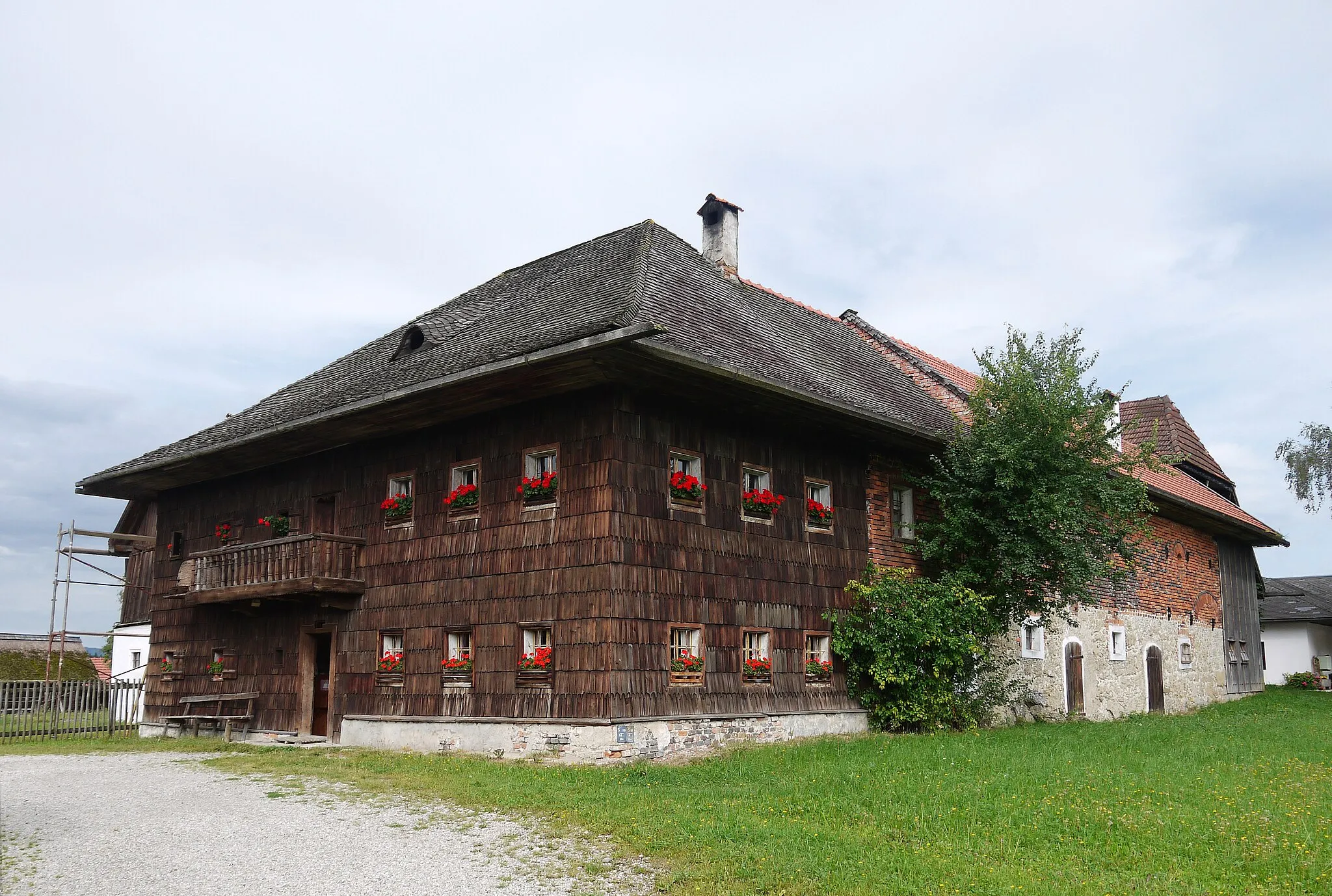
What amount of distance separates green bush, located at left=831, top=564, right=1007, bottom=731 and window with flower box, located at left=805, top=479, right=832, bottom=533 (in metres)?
1.10

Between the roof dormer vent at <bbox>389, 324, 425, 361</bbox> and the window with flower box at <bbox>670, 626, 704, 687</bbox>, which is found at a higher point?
the roof dormer vent at <bbox>389, 324, 425, 361</bbox>

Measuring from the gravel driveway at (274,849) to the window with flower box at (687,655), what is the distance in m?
4.44

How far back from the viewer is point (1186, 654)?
28.0 metres

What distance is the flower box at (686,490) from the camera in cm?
1484

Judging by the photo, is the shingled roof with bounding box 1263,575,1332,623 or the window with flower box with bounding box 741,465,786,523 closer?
the window with flower box with bounding box 741,465,786,523

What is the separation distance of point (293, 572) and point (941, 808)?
1146cm

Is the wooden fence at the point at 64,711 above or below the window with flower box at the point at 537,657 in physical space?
below

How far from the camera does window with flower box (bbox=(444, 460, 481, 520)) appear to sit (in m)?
15.9

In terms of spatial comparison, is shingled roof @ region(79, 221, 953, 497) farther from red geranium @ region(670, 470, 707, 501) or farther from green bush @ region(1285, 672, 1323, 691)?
green bush @ region(1285, 672, 1323, 691)

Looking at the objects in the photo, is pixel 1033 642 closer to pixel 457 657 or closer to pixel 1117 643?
pixel 1117 643

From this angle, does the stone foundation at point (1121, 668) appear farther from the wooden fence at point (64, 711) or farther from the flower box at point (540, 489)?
the wooden fence at point (64, 711)

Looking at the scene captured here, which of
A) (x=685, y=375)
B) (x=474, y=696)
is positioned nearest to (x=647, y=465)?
(x=685, y=375)

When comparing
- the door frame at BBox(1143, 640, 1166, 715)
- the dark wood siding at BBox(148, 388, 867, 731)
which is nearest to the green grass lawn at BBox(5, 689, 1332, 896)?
the dark wood siding at BBox(148, 388, 867, 731)

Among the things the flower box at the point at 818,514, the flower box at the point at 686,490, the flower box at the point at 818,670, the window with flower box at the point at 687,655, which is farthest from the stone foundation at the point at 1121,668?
the flower box at the point at 686,490
